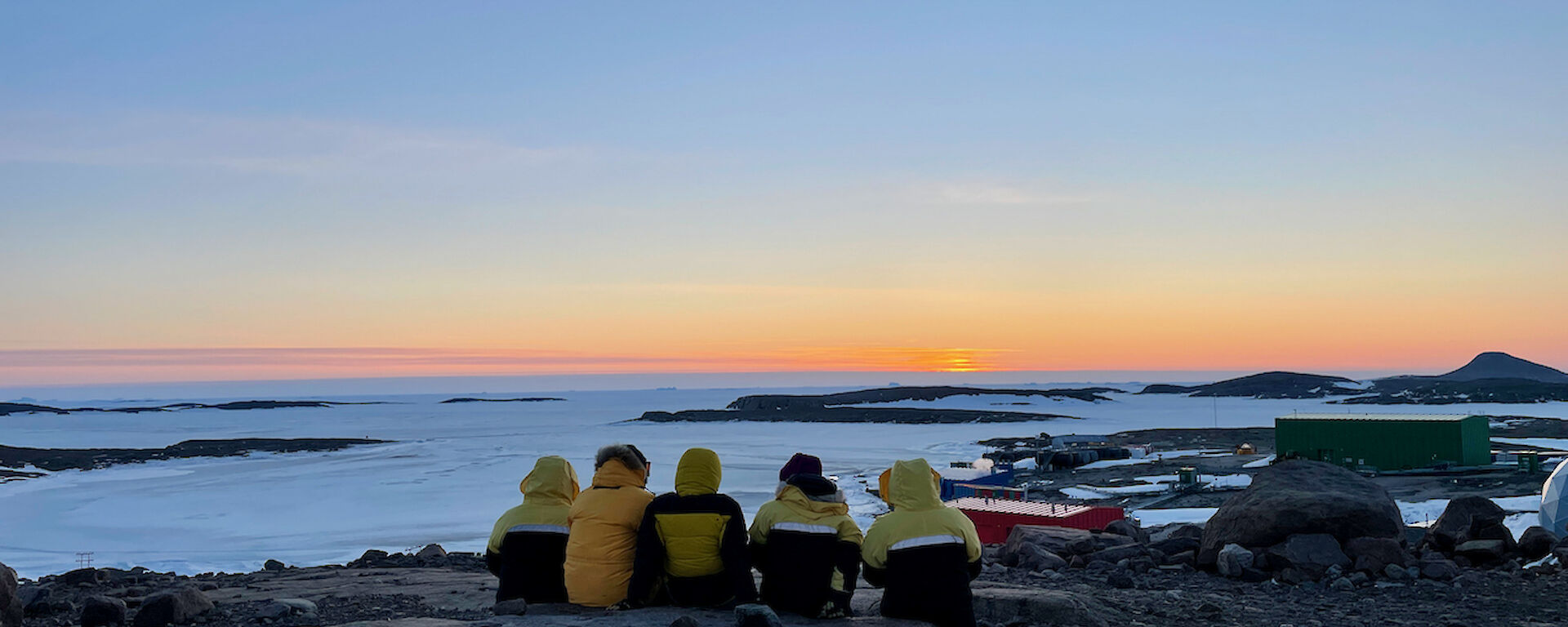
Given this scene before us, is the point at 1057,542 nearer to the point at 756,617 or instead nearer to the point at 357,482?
the point at 756,617

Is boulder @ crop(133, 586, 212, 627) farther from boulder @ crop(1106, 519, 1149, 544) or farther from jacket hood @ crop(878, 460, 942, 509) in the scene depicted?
boulder @ crop(1106, 519, 1149, 544)

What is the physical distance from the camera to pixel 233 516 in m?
26.2

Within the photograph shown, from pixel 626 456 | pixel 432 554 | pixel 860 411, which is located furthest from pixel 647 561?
pixel 860 411

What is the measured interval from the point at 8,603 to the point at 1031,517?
1401cm

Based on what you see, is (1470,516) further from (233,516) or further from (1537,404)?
(1537,404)

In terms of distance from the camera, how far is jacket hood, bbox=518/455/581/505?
6496 millimetres

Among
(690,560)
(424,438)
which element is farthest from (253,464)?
(690,560)

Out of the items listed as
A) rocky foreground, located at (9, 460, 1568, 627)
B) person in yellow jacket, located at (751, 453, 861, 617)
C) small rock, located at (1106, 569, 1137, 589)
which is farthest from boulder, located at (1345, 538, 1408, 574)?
person in yellow jacket, located at (751, 453, 861, 617)

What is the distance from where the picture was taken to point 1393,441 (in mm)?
30766

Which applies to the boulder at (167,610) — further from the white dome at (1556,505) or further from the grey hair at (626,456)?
the white dome at (1556,505)

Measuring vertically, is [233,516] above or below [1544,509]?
below

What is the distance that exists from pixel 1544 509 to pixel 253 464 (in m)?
44.9

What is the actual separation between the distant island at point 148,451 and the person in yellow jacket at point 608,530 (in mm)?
45900

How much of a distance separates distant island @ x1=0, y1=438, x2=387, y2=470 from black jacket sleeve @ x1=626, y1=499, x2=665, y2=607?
46.3m
